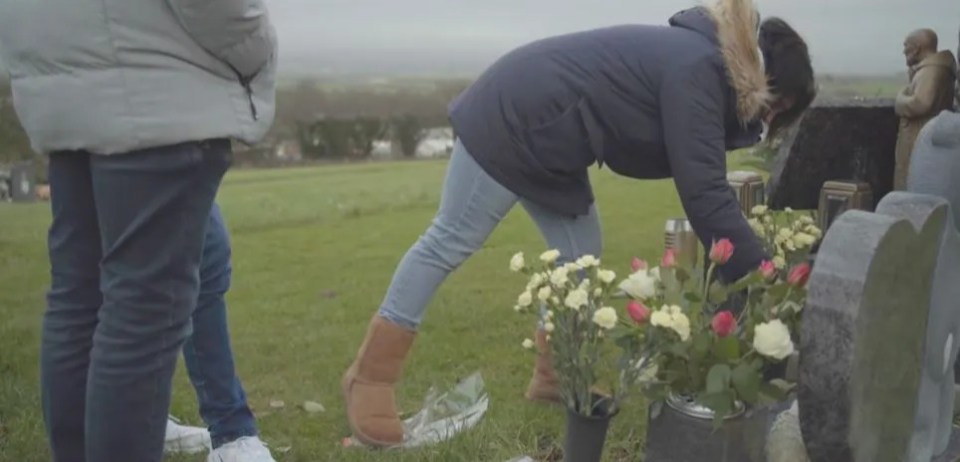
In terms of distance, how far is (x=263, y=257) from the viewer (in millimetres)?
2441

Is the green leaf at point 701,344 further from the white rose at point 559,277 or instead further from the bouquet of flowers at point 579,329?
the white rose at point 559,277

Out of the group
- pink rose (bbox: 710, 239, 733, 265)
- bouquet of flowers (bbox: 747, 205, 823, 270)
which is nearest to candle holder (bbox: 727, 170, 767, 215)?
bouquet of flowers (bbox: 747, 205, 823, 270)

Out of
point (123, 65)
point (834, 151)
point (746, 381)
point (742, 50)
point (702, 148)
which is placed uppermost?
point (123, 65)

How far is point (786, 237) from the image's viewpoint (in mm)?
2008

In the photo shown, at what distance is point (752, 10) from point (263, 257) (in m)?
1.25

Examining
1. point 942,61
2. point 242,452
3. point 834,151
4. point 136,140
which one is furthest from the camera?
point 834,151

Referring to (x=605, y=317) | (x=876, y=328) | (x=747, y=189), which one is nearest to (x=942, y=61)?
(x=747, y=189)

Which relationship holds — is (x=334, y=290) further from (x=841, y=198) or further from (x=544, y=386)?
(x=841, y=198)

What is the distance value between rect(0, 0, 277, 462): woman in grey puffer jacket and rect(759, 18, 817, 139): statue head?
2.69 feet

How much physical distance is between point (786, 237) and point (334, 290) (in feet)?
3.39

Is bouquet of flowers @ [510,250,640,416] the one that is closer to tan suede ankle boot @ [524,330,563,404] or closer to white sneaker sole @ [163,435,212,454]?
tan suede ankle boot @ [524,330,563,404]

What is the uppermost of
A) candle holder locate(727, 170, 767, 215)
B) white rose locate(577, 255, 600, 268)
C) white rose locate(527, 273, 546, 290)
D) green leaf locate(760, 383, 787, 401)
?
white rose locate(577, 255, 600, 268)

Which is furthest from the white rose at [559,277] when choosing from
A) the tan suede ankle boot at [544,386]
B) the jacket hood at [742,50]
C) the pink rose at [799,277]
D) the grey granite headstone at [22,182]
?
the grey granite headstone at [22,182]

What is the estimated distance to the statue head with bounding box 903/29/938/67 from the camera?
2430 millimetres
